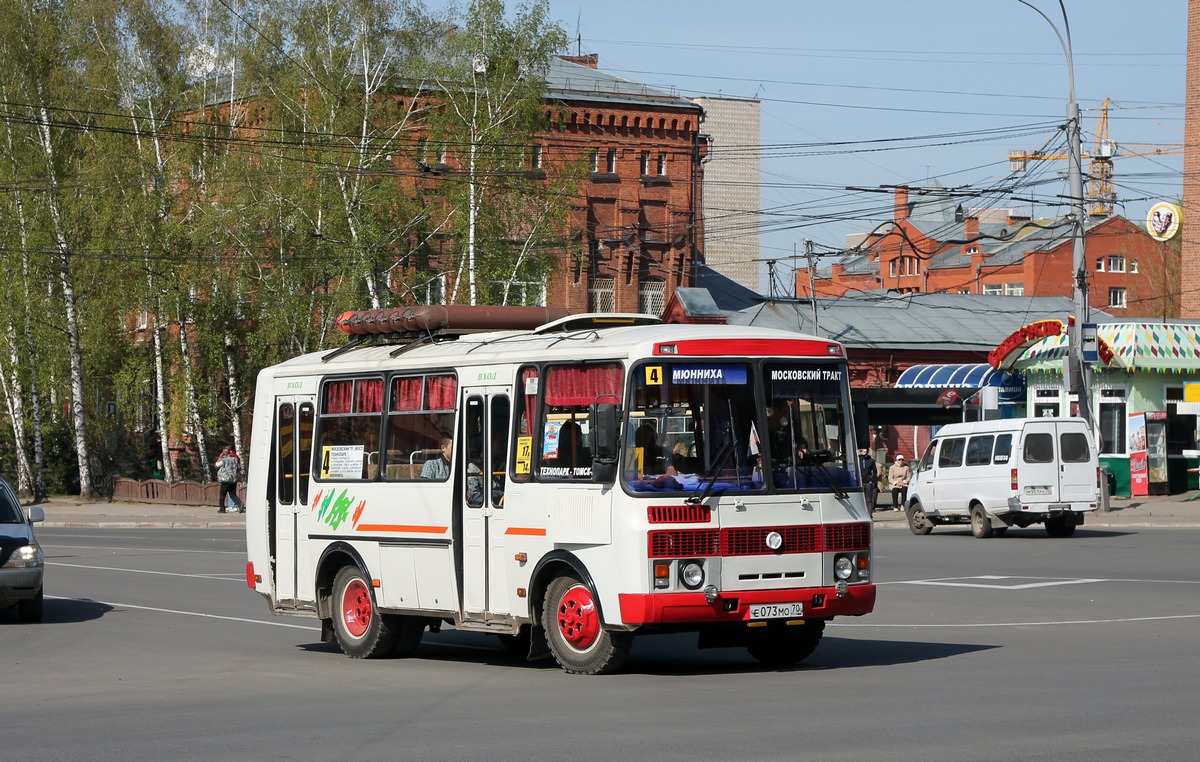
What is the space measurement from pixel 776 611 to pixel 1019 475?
21055 mm

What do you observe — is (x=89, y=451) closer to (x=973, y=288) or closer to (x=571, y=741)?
(x=571, y=741)

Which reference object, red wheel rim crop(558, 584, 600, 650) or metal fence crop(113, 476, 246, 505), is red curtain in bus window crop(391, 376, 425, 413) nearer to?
red wheel rim crop(558, 584, 600, 650)

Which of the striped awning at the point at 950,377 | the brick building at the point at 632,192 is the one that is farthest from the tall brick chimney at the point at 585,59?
the striped awning at the point at 950,377

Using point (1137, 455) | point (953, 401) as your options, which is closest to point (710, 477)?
point (1137, 455)

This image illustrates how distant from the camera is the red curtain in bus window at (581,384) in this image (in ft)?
40.5

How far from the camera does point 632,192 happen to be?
231 feet

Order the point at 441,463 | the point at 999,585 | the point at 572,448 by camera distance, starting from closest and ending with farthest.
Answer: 1. the point at 572,448
2. the point at 441,463
3. the point at 999,585

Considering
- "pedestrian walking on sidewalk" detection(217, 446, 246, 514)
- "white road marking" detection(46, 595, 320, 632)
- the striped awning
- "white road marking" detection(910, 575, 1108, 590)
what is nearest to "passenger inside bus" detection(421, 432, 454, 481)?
"white road marking" detection(46, 595, 320, 632)

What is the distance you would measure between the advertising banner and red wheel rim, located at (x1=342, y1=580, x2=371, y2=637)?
33.1m

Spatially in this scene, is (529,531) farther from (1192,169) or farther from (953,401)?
(1192,169)

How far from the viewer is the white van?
32.0m

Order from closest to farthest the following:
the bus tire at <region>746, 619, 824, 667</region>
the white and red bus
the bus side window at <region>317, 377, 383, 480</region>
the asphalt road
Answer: the asphalt road < the white and red bus < the bus tire at <region>746, 619, 824, 667</region> < the bus side window at <region>317, 377, 383, 480</region>

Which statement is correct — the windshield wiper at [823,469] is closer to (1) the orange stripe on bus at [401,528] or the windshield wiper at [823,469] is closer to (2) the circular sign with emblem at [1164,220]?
(1) the orange stripe on bus at [401,528]

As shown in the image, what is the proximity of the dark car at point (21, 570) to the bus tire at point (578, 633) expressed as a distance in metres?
7.48
